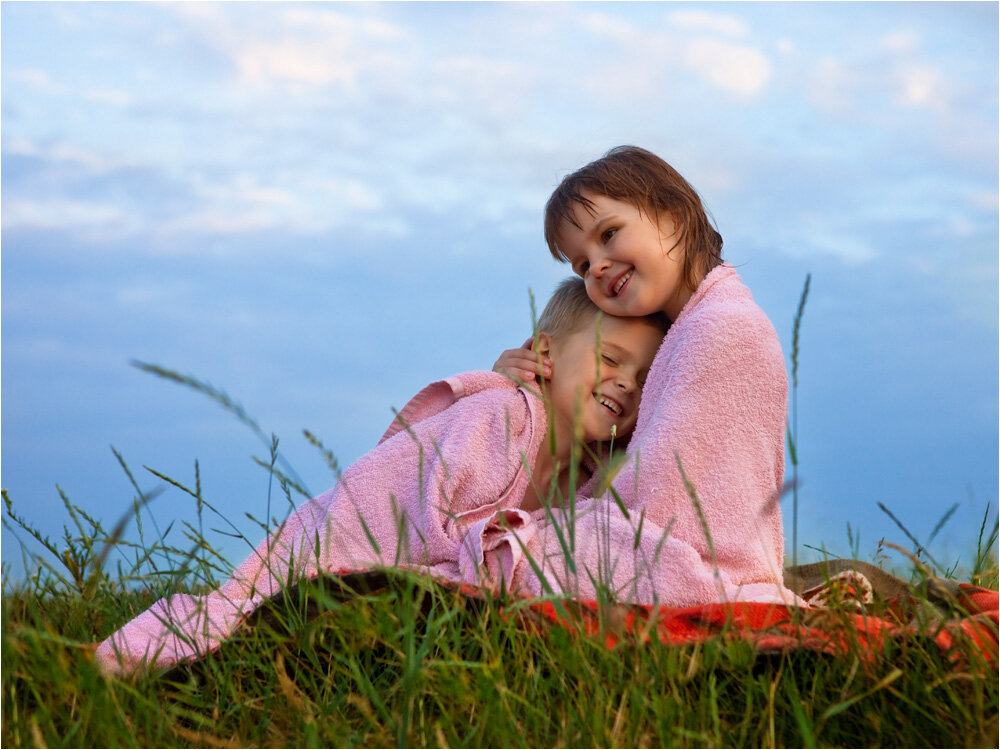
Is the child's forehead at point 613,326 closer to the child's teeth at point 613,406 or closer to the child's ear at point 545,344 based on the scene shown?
the child's ear at point 545,344

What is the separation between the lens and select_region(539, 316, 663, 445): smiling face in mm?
3129

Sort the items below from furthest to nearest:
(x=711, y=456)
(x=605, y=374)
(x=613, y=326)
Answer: (x=613, y=326) → (x=605, y=374) → (x=711, y=456)

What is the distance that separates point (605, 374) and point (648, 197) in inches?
26.9

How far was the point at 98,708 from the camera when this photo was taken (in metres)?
1.90

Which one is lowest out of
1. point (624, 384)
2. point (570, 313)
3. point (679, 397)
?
point (679, 397)

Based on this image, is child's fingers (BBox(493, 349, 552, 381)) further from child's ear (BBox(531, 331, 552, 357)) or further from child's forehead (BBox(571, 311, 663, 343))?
child's forehead (BBox(571, 311, 663, 343))

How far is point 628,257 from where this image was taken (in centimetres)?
319

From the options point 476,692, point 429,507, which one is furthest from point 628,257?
point 476,692

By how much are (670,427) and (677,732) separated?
116cm

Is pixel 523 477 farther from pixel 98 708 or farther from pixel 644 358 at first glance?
pixel 98 708

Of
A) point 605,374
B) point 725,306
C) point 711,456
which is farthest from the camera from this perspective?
point 605,374

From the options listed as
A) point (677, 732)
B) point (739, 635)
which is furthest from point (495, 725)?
point (739, 635)

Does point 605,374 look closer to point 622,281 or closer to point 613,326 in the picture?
point 613,326

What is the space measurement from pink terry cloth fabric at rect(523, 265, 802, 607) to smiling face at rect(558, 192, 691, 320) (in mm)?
211
